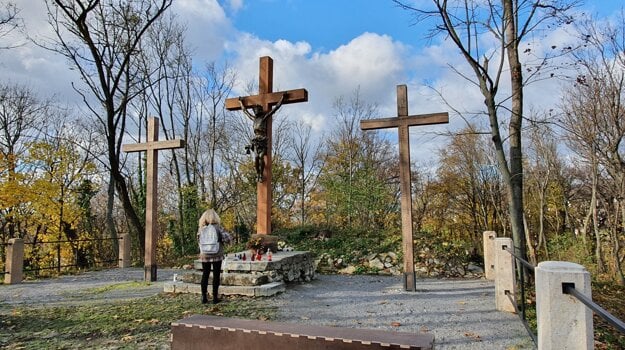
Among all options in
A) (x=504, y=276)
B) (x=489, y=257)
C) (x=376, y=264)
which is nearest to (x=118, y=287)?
(x=376, y=264)

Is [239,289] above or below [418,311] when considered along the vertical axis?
above

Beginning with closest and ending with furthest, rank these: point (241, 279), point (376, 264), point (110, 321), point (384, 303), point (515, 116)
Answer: point (110, 321)
point (384, 303)
point (241, 279)
point (515, 116)
point (376, 264)

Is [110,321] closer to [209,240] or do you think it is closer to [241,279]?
[209,240]

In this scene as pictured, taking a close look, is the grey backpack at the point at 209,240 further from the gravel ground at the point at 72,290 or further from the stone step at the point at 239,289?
the gravel ground at the point at 72,290

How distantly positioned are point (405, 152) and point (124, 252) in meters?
9.92

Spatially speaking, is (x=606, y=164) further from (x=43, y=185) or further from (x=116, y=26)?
(x=43, y=185)

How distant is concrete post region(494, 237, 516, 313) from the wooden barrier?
392cm

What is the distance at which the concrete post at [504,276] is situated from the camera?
5570mm

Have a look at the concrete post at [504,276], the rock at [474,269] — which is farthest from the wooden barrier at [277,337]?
the rock at [474,269]

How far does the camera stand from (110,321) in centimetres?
530

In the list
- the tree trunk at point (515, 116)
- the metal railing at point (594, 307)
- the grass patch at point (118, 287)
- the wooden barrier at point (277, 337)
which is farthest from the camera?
the grass patch at point (118, 287)

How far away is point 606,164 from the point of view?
39.7 feet

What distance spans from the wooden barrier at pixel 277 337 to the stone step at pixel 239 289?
4.10m

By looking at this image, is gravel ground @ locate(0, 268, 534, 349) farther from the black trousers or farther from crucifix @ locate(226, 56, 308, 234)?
crucifix @ locate(226, 56, 308, 234)
